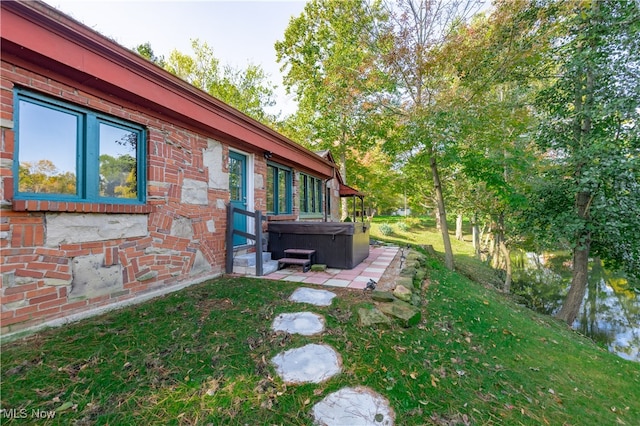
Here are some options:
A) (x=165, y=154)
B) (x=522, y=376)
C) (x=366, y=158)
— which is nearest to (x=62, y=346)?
(x=165, y=154)

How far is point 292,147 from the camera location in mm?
6645

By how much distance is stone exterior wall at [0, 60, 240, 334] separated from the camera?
2270 mm

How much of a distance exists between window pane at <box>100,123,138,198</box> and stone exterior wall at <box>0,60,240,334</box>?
0.17 metres

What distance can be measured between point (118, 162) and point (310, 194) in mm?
6011

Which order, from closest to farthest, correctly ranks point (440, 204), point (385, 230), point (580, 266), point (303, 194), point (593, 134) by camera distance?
point (593, 134) → point (580, 266) → point (440, 204) → point (303, 194) → point (385, 230)

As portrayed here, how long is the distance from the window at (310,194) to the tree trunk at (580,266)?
21.8ft

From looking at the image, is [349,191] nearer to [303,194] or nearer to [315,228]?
[303,194]

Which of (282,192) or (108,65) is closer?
(108,65)

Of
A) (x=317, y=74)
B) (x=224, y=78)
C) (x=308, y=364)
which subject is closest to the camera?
(x=308, y=364)

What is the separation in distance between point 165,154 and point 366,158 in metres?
12.4

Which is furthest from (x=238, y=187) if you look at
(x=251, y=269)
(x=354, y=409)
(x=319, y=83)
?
(x=319, y=83)

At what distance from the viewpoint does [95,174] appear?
114 inches

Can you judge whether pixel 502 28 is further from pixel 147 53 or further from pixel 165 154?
pixel 147 53

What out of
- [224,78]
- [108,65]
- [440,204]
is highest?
[224,78]
